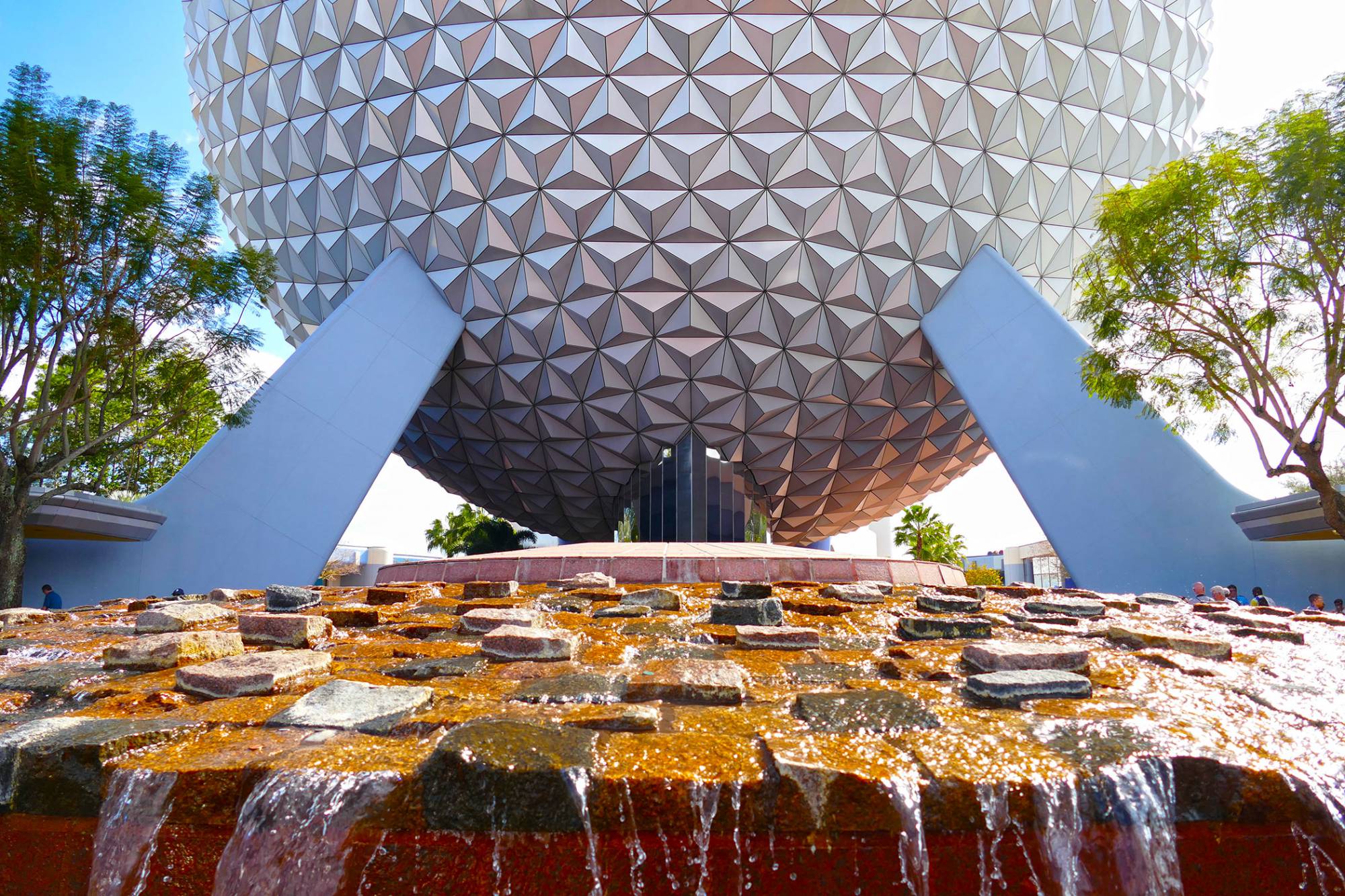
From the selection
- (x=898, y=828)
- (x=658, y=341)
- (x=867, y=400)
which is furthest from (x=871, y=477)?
(x=898, y=828)

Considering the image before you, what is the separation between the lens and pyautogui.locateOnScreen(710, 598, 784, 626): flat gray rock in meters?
5.08

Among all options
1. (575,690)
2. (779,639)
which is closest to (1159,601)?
(779,639)

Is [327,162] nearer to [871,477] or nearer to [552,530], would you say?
[552,530]

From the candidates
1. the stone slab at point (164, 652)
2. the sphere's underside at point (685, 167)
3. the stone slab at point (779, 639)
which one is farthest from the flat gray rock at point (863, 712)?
the sphere's underside at point (685, 167)

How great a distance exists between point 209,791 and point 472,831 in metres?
0.91

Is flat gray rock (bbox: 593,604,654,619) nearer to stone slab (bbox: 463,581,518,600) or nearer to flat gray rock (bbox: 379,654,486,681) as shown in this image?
stone slab (bbox: 463,581,518,600)

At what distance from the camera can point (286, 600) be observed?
6.18 meters

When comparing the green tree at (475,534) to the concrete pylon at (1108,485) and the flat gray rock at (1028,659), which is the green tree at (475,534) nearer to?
the concrete pylon at (1108,485)

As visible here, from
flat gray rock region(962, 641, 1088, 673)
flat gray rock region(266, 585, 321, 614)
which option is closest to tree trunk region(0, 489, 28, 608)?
flat gray rock region(266, 585, 321, 614)

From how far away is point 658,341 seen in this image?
17.3m

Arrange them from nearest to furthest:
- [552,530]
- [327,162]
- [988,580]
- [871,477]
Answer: [327,162], [871,477], [552,530], [988,580]

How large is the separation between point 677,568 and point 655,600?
1842 mm

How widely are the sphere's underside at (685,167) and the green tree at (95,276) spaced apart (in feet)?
10.3

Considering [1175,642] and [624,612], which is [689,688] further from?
[1175,642]
